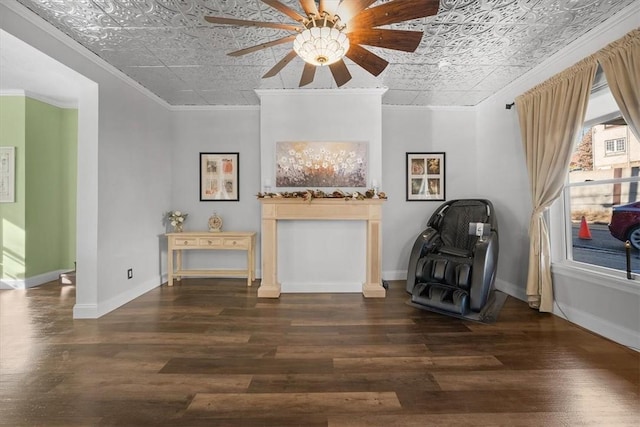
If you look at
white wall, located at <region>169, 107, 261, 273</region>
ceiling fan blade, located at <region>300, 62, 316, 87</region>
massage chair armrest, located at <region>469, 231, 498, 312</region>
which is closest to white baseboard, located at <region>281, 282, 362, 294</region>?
white wall, located at <region>169, 107, 261, 273</region>

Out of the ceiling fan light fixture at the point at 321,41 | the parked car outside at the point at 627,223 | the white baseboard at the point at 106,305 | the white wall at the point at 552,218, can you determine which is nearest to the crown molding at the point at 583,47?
the white wall at the point at 552,218

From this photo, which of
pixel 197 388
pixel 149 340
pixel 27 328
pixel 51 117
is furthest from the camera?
pixel 51 117

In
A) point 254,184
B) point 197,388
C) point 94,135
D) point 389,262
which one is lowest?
point 197,388

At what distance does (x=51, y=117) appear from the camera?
4.36 meters

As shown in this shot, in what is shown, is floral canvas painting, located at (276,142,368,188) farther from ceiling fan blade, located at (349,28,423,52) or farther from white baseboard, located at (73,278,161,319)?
white baseboard, located at (73,278,161,319)

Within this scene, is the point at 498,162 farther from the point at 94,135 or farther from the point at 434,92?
the point at 94,135

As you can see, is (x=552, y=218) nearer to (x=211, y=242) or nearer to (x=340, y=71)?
(x=340, y=71)

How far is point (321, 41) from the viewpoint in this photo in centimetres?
178

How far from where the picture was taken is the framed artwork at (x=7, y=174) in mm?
3980

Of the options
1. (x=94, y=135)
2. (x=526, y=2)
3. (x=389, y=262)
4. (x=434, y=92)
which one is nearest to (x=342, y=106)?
(x=434, y=92)

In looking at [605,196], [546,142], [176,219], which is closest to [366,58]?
[546,142]

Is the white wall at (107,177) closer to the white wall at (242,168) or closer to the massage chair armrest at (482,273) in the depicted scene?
the white wall at (242,168)

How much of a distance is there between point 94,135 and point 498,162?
4862 mm

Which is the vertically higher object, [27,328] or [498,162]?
[498,162]
